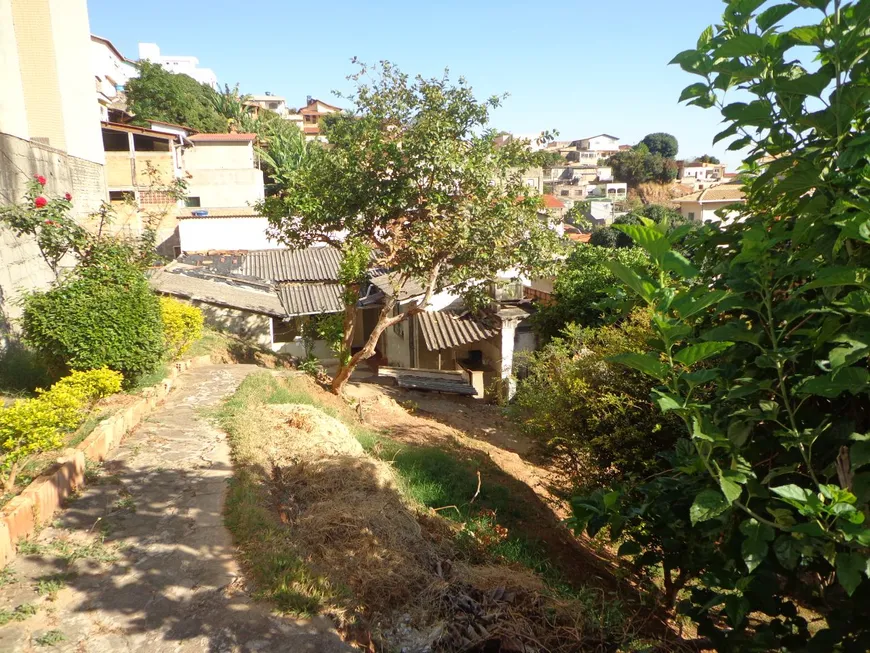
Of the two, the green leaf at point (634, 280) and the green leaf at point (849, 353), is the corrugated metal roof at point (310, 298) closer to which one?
the green leaf at point (634, 280)

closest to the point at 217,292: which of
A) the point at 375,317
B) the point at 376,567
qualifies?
the point at 375,317

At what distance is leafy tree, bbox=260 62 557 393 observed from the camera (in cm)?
1089

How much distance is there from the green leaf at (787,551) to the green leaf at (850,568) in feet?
0.42

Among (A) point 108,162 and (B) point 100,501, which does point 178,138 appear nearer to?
(A) point 108,162

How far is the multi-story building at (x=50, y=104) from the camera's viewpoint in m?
10.4

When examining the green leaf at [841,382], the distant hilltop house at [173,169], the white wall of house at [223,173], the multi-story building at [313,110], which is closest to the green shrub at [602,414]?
the green leaf at [841,382]

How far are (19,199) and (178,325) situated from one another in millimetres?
3051

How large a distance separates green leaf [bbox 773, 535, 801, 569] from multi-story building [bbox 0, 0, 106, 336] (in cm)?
1085

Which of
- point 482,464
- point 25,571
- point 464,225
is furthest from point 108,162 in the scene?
point 25,571

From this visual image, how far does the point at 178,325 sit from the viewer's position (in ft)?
33.4

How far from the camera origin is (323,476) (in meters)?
6.39

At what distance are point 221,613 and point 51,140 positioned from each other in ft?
46.7

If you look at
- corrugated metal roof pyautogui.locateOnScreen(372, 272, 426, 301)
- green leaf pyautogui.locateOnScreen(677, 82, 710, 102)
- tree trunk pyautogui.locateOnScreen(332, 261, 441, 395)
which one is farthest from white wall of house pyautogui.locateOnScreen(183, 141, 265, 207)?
green leaf pyautogui.locateOnScreen(677, 82, 710, 102)

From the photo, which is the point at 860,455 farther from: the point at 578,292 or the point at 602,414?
the point at 578,292
